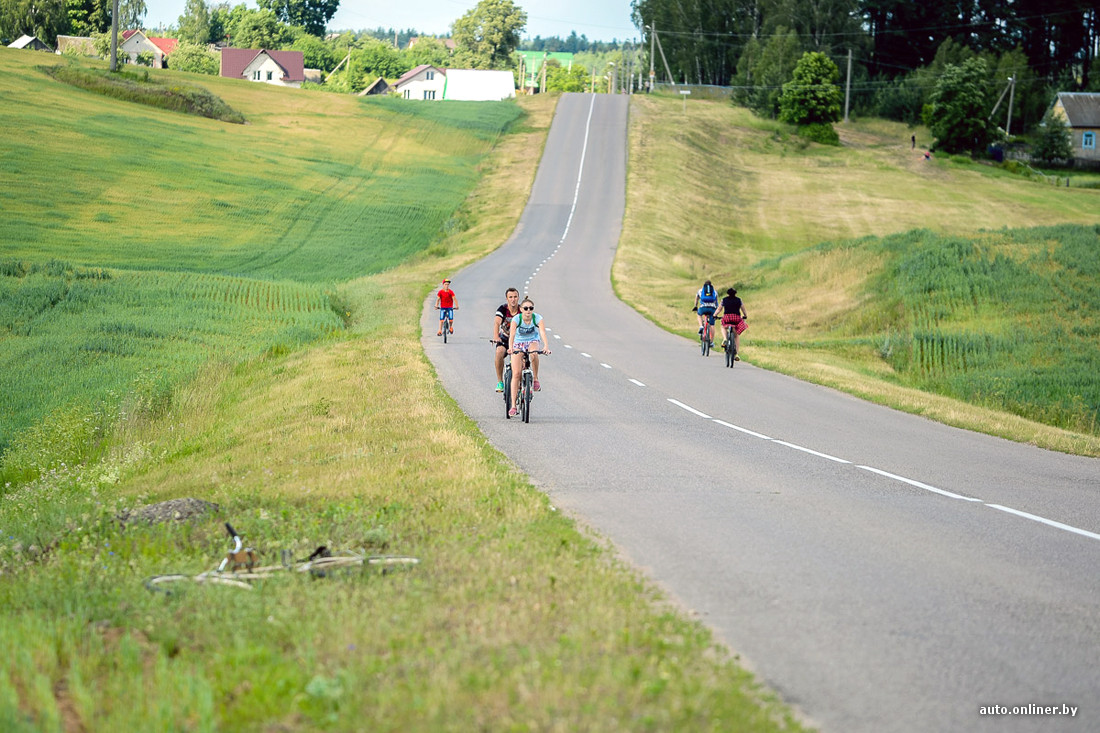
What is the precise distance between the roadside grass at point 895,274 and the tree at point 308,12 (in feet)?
416

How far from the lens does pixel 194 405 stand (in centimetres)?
2000

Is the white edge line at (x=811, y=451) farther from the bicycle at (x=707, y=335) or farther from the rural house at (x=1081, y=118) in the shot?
the rural house at (x=1081, y=118)

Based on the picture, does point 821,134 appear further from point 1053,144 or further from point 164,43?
point 164,43

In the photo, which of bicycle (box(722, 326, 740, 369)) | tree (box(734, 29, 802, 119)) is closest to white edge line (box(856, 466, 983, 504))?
bicycle (box(722, 326, 740, 369))

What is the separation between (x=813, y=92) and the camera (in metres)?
89.1

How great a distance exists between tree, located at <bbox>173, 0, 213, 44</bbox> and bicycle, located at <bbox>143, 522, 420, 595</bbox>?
606ft

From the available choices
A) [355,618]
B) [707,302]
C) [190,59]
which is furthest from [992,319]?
[190,59]

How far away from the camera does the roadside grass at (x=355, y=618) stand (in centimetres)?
500

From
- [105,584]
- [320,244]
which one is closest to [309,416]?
[105,584]

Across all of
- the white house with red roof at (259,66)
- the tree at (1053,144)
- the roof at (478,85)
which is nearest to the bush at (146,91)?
the roof at (478,85)

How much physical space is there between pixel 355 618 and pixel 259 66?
532 ft

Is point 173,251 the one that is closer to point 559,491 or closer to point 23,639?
point 559,491

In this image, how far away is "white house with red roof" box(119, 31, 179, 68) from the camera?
156800 mm

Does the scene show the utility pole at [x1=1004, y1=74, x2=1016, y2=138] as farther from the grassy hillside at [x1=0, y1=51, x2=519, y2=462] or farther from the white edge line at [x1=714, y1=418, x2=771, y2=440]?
the white edge line at [x1=714, y1=418, x2=771, y2=440]
